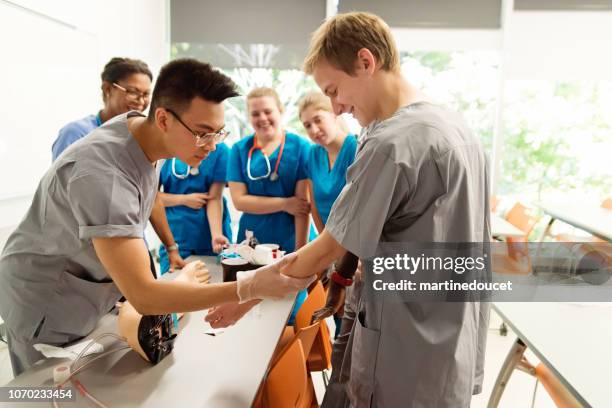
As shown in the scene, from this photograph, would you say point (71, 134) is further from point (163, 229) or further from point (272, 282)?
point (272, 282)

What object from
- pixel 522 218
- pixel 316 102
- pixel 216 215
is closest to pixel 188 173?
pixel 216 215

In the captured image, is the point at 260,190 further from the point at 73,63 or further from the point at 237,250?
the point at 73,63

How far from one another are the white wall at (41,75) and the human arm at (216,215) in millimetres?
1101

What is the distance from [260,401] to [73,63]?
2.73 m

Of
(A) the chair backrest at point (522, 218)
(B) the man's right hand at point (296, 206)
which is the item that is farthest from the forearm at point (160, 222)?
(A) the chair backrest at point (522, 218)

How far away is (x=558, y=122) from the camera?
15.7ft

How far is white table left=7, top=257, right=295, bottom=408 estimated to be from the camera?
3.80 feet

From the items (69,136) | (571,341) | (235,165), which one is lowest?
(571,341)

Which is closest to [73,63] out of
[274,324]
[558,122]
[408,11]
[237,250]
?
[237,250]

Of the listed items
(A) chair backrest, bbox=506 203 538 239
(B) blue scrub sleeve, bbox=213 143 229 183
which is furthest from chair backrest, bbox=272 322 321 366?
(A) chair backrest, bbox=506 203 538 239

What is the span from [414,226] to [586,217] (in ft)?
9.39

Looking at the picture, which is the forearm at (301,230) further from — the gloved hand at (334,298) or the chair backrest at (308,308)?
the gloved hand at (334,298)

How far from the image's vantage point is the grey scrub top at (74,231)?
1.16 meters

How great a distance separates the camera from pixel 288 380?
139 centimetres
